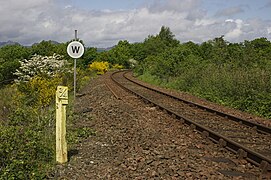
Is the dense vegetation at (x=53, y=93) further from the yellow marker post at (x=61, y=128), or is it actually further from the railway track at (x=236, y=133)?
the railway track at (x=236, y=133)

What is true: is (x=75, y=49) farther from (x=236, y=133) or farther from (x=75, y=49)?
(x=236, y=133)

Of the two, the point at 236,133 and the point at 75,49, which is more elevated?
the point at 75,49

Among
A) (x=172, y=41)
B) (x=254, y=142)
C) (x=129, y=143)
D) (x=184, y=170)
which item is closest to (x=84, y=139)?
(x=129, y=143)

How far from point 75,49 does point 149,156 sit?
28.8 feet

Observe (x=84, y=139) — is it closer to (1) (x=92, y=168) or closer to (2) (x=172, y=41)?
(1) (x=92, y=168)

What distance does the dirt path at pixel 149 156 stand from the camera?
220 inches

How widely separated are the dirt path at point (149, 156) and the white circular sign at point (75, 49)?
4923 millimetres

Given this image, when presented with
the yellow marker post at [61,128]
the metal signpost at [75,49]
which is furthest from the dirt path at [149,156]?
the metal signpost at [75,49]

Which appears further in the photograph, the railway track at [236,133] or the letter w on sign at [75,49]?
the letter w on sign at [75,49]

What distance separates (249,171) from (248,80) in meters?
10.1

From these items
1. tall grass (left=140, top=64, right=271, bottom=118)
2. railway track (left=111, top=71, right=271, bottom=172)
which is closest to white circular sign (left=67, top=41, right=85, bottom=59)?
railway track (left=111, top=71, right=271, bottom=172)

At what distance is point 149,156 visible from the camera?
648 centimetres

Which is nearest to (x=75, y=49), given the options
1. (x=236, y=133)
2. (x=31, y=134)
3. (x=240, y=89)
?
(x=240, y=89)

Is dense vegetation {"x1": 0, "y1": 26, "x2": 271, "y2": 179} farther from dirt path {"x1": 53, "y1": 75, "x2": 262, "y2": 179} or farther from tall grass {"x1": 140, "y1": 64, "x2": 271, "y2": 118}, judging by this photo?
dirt path {"x1": 53, "y1": 75, "x2": 262, "y2": 179}
